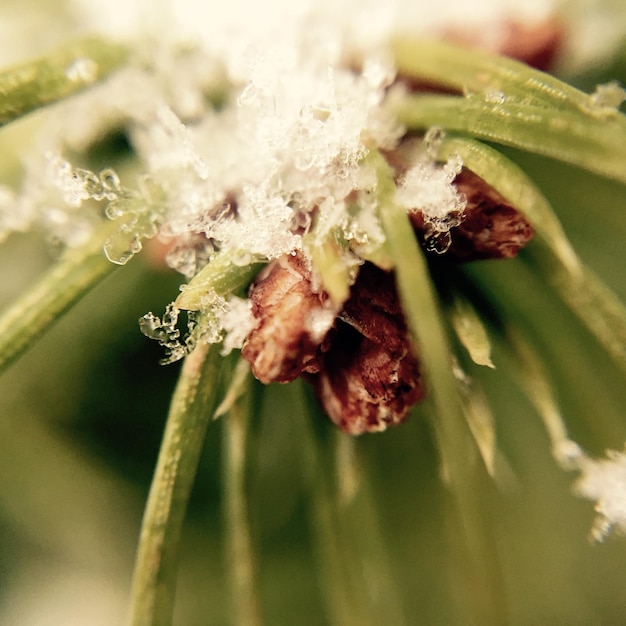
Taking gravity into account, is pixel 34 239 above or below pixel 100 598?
above

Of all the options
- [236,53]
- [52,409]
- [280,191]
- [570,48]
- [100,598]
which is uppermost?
[570,48]

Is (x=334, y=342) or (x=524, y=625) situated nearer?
(x=334, y=342)

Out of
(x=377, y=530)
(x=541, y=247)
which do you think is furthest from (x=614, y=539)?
(x=541, y=247)

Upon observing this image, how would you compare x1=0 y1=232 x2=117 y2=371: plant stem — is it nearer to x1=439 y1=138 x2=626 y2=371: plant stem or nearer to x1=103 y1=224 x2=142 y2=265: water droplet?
x1=103 y1=224 x2=142 y2=265: water droplet

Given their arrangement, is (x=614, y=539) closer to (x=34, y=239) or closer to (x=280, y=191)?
(x=280, y=191)

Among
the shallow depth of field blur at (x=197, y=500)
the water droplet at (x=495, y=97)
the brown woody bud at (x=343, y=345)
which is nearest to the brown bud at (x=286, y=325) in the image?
the brown woody bud at (x=343, y=345)

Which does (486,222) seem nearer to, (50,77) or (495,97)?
(495,97)

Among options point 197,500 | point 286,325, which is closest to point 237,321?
point 286,325
